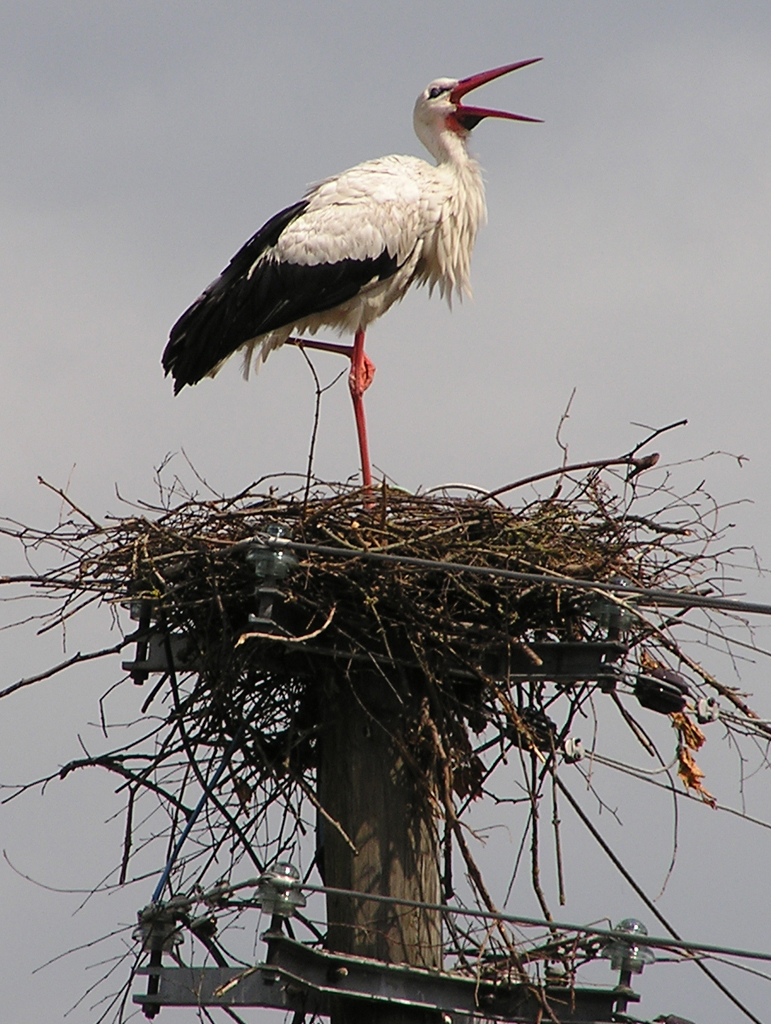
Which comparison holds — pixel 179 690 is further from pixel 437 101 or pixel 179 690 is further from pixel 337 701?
pixel 437 101

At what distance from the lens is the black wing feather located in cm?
794

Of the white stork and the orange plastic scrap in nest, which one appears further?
the white stork

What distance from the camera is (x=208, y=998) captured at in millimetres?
4641

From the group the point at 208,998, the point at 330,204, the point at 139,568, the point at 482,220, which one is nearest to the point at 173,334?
the point at 330,204

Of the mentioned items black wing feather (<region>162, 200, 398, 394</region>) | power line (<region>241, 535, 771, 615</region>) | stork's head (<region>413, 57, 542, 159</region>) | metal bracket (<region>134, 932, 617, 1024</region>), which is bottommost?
metal bracket (<region>134, 932, 617, 1024</region>)

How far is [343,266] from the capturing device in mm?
7977

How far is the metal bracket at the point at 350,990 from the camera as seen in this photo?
4594mm

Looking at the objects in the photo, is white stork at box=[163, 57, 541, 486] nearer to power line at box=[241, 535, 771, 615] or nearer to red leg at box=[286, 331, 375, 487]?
red leg at box=[286, 331, 375, 487]

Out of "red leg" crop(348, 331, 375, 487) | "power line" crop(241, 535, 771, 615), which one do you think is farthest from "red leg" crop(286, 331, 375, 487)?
"power line" crop(241, 535, 771, 615)

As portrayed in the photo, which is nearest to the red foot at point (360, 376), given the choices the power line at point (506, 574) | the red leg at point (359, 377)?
the red leg at point (359, 377)

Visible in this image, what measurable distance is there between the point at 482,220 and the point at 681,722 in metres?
3.70

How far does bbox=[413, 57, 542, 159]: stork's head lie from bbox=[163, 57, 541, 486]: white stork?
32 cm

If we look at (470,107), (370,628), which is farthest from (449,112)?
(370,628)

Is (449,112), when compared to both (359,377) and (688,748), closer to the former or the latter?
(359,377)
